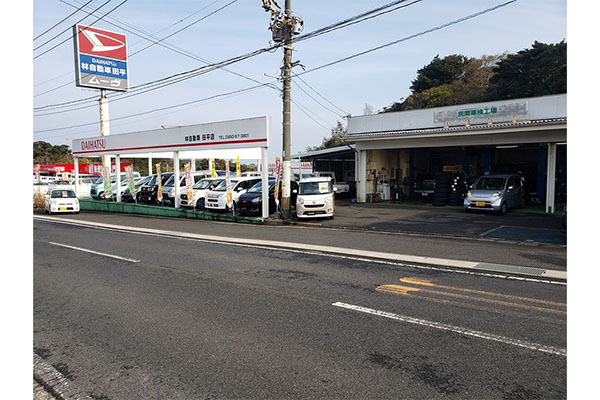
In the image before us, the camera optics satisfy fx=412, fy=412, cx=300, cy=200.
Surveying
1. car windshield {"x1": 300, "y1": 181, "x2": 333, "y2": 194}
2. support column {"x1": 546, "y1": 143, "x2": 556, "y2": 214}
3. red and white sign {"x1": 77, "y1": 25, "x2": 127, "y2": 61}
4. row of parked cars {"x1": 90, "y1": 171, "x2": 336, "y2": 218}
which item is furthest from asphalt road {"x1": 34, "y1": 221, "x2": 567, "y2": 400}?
red and white sign {"x1": 77, "y1": 25, "x2": 127, "y2": 61}

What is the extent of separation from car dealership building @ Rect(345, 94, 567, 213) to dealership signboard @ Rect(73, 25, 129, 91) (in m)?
19.6

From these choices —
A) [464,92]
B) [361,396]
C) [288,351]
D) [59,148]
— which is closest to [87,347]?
[288,351]

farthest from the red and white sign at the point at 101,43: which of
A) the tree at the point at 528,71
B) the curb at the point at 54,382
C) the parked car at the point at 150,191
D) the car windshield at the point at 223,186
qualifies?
the tree at the point at 528,71

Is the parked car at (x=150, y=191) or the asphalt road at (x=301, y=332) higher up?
the parked car at (x=150, y=191)

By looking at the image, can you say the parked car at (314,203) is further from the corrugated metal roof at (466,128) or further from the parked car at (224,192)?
the corrugated metal roof at (466,128)

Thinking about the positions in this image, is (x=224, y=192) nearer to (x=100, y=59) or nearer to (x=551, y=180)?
(x=551, y=180)

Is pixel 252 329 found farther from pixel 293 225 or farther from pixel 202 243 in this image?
pixel 293 225

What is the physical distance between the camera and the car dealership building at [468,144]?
19.0 meters

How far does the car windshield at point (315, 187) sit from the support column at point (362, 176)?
A: 677cm

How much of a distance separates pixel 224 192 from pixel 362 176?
888 centimetres

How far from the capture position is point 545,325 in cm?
515

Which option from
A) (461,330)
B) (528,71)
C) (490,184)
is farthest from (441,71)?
(461,330)

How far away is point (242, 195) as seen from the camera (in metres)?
19.3

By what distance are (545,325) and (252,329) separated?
145 inches
